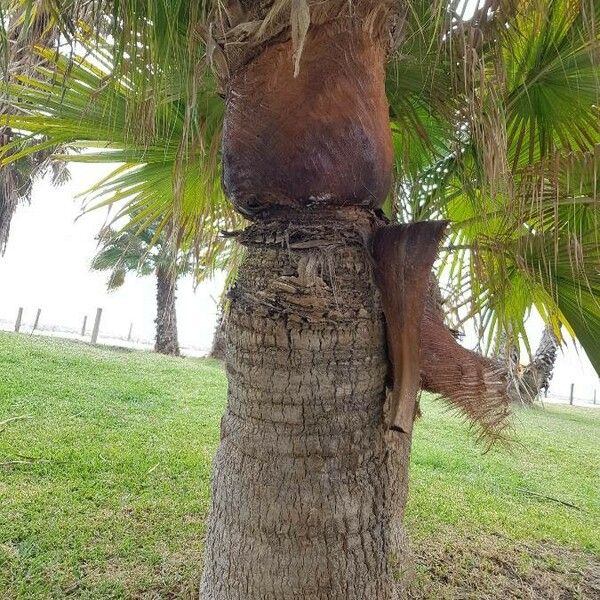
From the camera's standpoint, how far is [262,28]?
3.90 ft

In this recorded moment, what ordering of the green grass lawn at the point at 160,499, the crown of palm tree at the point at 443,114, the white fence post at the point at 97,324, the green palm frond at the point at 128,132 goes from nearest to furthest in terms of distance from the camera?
the crown of palm tree at the point at 443,114 → the green palm frond at the point at 128,132 → the green grass lawn at the point at 160,499 → the white fence post at the point at 97,324

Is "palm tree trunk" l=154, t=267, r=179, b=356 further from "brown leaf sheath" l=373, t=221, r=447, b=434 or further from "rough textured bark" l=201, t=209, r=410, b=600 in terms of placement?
A: "brown leaf sheath" l=373, t=221, r=447, b=434

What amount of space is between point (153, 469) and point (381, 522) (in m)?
2.44

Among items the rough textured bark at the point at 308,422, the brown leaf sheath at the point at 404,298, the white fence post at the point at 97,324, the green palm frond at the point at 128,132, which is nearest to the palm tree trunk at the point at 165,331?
the white fence post at the point at 97,324

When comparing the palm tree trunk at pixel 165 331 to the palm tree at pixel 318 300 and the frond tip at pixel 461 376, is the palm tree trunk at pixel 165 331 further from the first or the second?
the frond tip at pixel 461 376

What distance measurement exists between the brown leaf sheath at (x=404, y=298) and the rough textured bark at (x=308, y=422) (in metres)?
0.04

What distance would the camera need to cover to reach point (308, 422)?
1.23 meters

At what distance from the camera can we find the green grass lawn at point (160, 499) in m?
2.16

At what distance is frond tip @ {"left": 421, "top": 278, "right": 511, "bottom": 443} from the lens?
4.32ft

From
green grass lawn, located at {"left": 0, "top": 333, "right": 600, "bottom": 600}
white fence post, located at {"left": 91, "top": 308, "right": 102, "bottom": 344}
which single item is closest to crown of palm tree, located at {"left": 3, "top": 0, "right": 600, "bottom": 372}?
green grass lawn, located at {"left": 0, "top": 333, "right": 600, "bottom": 600}

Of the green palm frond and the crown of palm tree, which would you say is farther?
the green palm frond

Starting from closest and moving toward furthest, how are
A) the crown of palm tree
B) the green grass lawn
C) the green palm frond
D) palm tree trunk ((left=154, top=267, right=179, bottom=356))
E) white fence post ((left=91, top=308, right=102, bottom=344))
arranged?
the crown of palm tree → the green palm frond → the green grass lawn → palm tree trunk ((left=154, top=267, right=179, bottom=356)) → white fence post ((left=91, top=308, right=102, bottom=344))

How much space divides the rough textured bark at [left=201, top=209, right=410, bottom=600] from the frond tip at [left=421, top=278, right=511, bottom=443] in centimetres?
13

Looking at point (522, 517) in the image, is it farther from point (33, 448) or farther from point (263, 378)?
point (33, 448)
